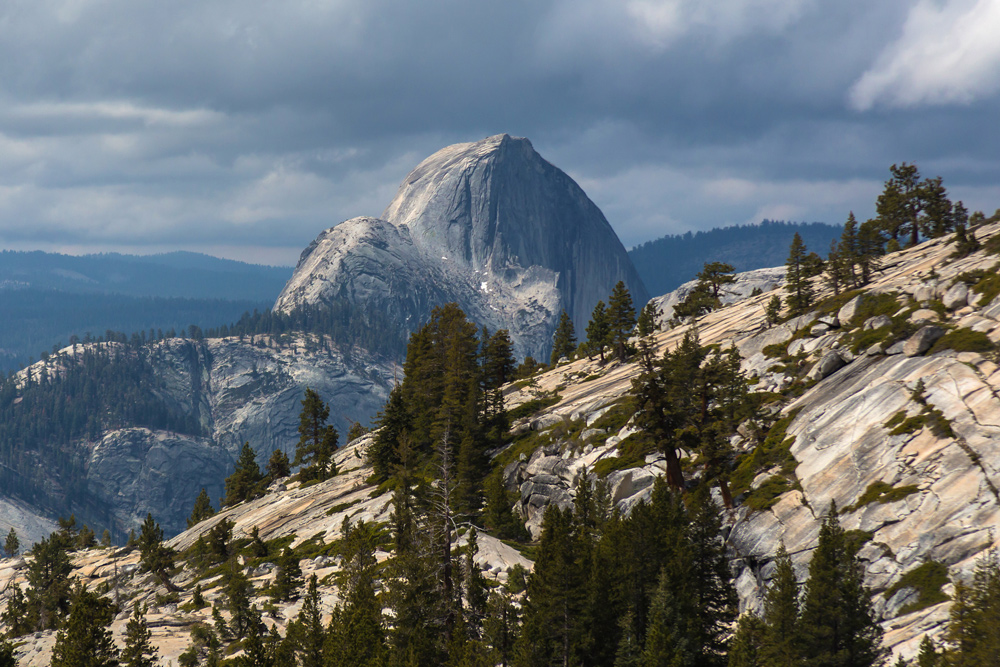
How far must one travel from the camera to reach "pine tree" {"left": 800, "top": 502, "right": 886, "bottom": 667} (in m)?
33.6

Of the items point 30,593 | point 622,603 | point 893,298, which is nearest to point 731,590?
point 622,603

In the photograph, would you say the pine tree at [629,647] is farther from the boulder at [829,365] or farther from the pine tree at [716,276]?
Result: the pine tree at [716,276]

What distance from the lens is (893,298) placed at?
67812mm

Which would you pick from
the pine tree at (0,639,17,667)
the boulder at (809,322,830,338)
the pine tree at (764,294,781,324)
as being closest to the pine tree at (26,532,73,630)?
the pine tree at (0,639,17,667)

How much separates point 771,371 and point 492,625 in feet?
139

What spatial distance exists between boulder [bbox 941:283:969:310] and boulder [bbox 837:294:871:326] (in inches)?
377

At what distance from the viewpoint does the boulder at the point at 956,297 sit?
2269 inches

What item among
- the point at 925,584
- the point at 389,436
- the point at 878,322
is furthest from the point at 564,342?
the point at 925,584

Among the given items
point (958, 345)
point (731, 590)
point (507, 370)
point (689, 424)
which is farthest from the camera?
point (507, 370)

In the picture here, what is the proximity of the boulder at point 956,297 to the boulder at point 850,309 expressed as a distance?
31.4ft

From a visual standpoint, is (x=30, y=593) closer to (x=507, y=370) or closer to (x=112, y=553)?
(x=112, y=553)

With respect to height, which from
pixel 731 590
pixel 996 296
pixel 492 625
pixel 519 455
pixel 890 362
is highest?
pixel 996 296

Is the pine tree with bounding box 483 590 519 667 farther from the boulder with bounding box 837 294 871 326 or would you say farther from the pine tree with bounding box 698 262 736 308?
the pine tree with bounding box 698 262 736 308

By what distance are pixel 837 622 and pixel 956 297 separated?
122 ft
